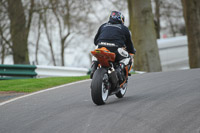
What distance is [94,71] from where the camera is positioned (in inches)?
286

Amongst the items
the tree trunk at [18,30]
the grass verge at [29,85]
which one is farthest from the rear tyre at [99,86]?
the tree trunk at [18,30]

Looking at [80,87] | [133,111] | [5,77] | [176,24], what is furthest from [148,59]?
[176,24]

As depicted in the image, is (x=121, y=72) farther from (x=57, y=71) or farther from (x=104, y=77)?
(x=57, y=71)

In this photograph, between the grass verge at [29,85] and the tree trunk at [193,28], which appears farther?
the tree trunk at [193,28]

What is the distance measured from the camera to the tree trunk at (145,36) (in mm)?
18438

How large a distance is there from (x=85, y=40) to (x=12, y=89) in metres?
32.9

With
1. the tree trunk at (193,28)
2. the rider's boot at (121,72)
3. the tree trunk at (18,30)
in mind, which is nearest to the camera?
the rider's boot at (121,72)

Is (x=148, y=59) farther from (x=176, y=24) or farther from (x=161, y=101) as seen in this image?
(x=176, y=24)

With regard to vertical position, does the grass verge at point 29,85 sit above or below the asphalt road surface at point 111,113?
above

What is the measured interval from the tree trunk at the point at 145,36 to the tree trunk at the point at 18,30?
735 centimetres

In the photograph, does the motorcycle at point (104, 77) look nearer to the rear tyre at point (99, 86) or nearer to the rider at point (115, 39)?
the rear tyre at point (99, 86)

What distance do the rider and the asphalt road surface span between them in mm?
823

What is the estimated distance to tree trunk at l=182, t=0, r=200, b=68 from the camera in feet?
64.5

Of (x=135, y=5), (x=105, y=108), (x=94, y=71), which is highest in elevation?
(x=135, y=5)
